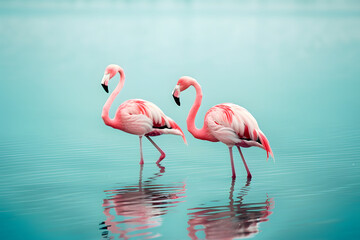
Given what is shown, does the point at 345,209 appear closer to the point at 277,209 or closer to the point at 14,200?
the point at 277,209

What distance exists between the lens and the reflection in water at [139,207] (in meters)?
4.50

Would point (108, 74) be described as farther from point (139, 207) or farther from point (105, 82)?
point (139, 207)

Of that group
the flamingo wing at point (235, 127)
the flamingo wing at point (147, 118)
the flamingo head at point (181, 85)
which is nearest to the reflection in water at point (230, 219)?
the flamingo wing at point (235, 127)

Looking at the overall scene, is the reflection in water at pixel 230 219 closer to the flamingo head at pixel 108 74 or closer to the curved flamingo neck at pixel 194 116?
the curved flamingo neck at pixel 194 116

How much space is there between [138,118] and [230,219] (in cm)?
333

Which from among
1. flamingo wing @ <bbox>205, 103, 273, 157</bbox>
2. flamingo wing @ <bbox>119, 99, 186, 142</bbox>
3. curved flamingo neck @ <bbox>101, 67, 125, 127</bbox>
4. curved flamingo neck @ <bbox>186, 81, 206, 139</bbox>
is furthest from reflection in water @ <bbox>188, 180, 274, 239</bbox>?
curved flamingo neck @ <bbox>101, 67, 125, 127</bbox>

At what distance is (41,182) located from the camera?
666cm

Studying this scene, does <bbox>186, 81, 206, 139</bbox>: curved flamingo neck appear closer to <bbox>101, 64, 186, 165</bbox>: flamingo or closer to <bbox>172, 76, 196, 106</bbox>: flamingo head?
<bbox>172, 76, 196, 106</bbox>: flamingo head

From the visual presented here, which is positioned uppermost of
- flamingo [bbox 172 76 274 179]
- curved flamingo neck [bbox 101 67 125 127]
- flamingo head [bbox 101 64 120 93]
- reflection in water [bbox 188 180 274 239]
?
flamingo head [bbox 101 64 120 93]

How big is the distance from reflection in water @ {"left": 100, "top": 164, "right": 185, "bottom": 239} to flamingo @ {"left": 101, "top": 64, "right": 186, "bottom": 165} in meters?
1.19

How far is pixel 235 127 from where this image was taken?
250 inches

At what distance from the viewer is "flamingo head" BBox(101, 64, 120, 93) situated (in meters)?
7.78

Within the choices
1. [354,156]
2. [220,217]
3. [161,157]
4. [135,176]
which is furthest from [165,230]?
[354,156]

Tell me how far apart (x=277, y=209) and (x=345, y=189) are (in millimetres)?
1170
